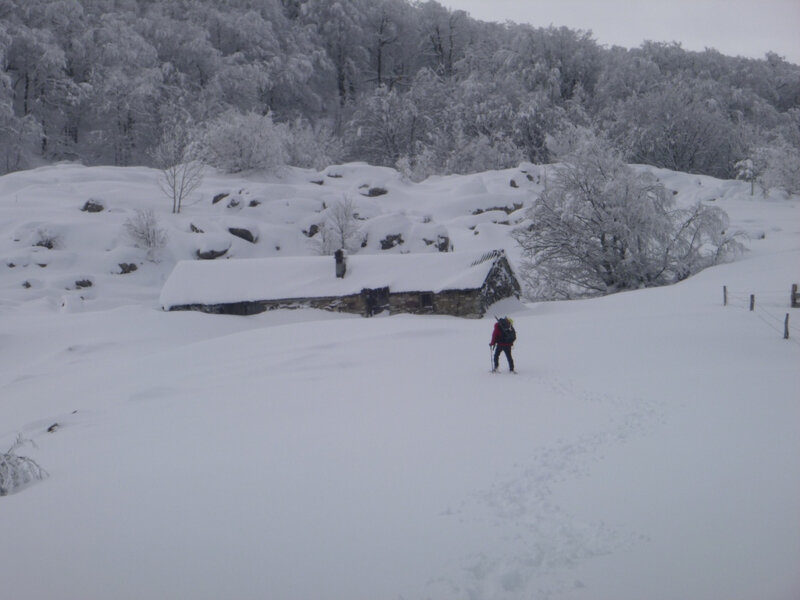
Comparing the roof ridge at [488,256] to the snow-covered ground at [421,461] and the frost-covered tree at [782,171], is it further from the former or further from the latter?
the frost-covered tree at [782,171]

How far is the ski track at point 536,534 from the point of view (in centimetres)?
462

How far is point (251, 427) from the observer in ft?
30.4

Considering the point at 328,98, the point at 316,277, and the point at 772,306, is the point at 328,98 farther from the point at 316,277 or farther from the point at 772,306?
the point at 772,306

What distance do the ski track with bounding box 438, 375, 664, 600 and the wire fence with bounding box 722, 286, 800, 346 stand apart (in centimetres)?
913

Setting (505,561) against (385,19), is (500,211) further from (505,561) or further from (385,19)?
(385,19)

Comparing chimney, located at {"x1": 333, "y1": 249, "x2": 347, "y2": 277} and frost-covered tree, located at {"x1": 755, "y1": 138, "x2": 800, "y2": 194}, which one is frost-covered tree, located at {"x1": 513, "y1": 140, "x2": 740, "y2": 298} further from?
frost-covered tree, located at {"x1": 755, "y1": 138, "x2": 800, "y2": 194}

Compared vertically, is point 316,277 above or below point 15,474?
above

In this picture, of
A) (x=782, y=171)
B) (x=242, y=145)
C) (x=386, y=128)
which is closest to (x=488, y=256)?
(x=242, y=145)

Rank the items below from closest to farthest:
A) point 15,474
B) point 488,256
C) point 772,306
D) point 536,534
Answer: point 536,534 → point 15,474 → point 772,306 → point 488,256

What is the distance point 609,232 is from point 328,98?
55916 mm

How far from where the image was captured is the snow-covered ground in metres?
4.80

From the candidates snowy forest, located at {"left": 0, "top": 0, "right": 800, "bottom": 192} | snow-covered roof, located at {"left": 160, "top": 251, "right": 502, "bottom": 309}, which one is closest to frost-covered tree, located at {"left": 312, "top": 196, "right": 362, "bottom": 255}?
snow-covered roof, located at {"left": 160, "top": 251, "right": 502, "bottom": 309}

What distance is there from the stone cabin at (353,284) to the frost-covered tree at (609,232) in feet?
8.48

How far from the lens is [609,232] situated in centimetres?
2594
